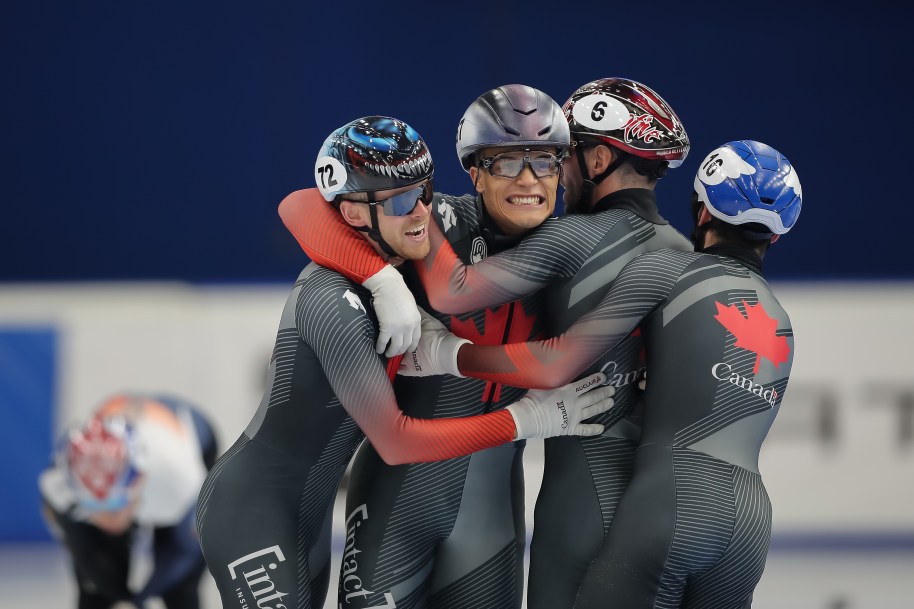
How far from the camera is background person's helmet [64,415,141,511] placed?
630 centimetres

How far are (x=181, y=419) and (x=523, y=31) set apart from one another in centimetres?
539

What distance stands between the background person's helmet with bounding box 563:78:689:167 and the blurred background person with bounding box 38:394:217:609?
3.12 m

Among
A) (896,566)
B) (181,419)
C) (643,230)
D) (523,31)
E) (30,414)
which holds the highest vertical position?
(523,31)

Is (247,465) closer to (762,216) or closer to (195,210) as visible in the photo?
(762,216)

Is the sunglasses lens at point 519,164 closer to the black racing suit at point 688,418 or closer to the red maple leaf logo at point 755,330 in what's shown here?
the black racing suit at point 688,418

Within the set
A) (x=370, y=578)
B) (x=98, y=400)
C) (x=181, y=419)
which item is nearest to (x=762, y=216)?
(x=370, y=578)

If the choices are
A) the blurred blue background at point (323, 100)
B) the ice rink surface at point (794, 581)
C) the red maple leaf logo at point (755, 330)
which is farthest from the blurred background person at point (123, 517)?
the blurred blue background at point (323, 100)

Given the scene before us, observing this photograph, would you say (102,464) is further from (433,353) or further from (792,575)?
(792,575)

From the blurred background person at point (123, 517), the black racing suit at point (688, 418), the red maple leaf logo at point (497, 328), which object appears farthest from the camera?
the blurred background person at point (123, 517)

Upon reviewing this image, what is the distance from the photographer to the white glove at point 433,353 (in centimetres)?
429

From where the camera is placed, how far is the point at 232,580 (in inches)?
166

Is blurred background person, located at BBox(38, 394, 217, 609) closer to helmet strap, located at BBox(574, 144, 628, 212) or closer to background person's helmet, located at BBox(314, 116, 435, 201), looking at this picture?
background person's helmet, located at BBox(314, 116, 435, 201)

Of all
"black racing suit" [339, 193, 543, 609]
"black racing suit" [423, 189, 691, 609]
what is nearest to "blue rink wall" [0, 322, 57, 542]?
"black racing suit" [339, 193, 543, 609]

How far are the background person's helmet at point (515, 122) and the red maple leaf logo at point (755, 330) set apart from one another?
837 millimetres
